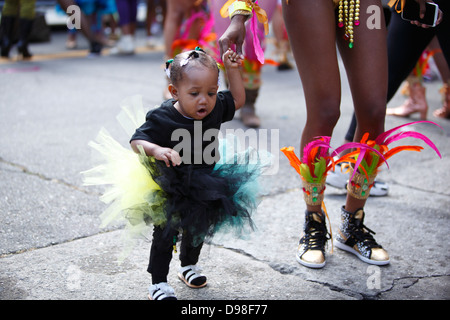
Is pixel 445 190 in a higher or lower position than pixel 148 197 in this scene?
lower

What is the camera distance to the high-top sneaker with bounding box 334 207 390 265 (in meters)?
2.77

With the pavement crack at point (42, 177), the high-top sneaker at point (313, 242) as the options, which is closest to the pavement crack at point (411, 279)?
the high-top sneaker at point (313, 242)

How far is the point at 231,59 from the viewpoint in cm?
234

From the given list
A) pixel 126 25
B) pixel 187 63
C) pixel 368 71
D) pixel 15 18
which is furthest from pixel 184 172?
pixel 126 25

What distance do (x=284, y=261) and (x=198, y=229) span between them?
0.76 metres

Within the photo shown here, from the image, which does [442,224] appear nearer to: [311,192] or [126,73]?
[311,192]

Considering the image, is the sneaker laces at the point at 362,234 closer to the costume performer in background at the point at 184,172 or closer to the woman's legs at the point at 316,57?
the woman's legs at the point at 316,57

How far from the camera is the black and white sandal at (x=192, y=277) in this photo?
245 centimetres

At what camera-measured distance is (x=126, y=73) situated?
7879 mm

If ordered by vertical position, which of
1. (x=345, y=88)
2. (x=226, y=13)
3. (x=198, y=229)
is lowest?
(x=345, y=88)

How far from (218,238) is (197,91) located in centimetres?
87

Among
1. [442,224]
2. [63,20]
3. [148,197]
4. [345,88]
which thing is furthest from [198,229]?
[63,20]

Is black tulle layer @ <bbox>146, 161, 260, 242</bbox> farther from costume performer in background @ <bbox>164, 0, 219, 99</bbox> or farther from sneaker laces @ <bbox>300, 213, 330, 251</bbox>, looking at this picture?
costume performer in background @ <bbox>164, 0, 219, 99</bbox>

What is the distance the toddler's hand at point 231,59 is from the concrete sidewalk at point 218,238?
524mm
